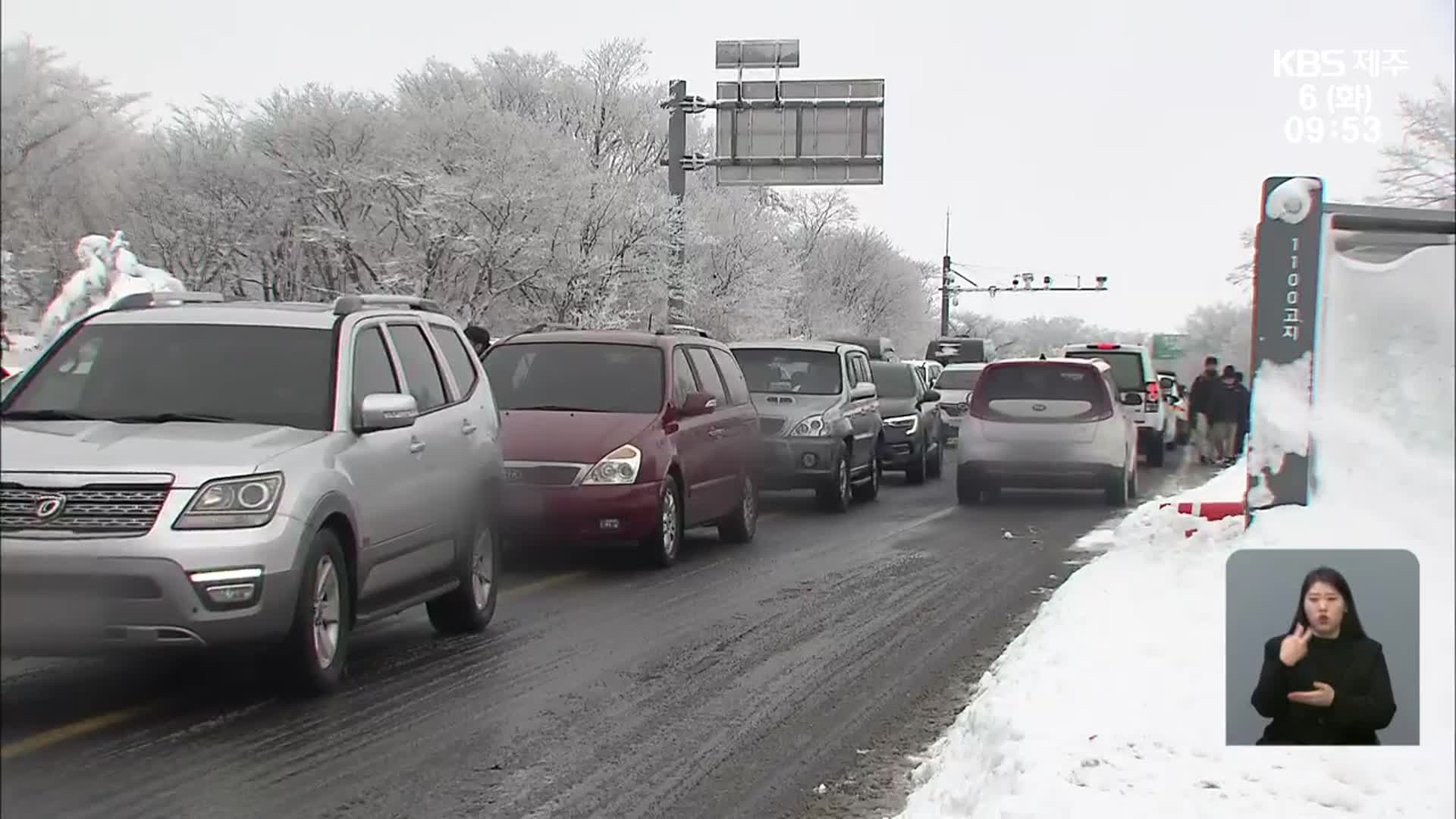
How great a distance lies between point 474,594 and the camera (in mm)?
7770

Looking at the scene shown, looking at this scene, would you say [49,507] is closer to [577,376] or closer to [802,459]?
[577,376]

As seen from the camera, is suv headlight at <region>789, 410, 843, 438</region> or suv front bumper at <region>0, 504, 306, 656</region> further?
suv headlight at <region>789, 410, 843, 438</region>

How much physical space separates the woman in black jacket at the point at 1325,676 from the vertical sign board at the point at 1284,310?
0.17 metres

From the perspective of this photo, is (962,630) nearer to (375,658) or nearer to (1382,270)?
(375,658)

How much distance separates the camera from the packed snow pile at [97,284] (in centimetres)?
128

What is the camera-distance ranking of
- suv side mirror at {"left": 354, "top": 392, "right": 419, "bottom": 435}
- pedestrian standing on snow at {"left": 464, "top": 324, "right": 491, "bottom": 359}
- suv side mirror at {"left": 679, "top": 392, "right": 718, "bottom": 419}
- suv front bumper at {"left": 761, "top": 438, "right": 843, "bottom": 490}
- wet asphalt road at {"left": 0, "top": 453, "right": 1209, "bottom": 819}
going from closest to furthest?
wet asphalt road at {"left": 0, "top": 453, "right": 1209, "bottom": 819} → suv side mirror at {"left": 354, "top": 392, "right": 419, "bottom": 435} → suv side mirror at {"left": 679, "top": 392, "right": 718, "bottom": 419} → pedestrian standing on snow at {"left": 464, "top": 324, "right": 491, "bottom": 359} → suv front bumper at {"left": 761, "top": 438, "right": 843, "bottom": 490}

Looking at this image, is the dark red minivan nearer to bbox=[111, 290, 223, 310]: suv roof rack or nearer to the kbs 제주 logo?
bbox=[111, 290, 223, 310]: suv roof rack

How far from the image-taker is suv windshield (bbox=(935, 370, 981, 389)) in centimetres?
3070

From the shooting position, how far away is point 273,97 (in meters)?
2.04

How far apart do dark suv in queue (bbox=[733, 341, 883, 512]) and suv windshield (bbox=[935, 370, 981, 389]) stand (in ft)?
38.2

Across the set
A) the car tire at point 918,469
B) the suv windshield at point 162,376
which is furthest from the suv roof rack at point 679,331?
the suv windshield at point 162,376

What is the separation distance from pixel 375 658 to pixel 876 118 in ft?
78.1

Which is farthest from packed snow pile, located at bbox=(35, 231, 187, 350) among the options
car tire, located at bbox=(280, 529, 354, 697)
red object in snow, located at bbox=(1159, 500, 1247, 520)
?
red object in snow, located at bbox=(1159, 500, 1247, 520)

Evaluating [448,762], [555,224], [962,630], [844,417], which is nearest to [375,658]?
[448,762]
